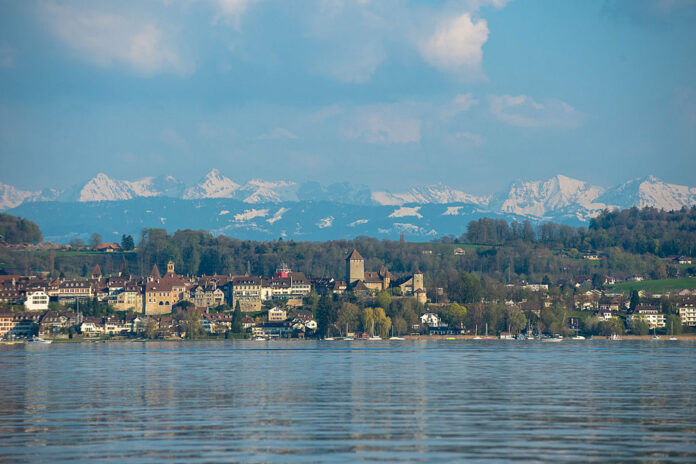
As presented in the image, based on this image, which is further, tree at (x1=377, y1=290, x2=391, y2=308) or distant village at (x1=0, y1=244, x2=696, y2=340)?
tree at (x1=377, y1=290, x2=391, y2=308)

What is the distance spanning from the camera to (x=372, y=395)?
48406 mm

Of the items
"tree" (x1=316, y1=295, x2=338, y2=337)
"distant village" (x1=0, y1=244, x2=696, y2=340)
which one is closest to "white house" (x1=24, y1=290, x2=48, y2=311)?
"distant village" (x1=0, y1=244, x2=696, y2=340)

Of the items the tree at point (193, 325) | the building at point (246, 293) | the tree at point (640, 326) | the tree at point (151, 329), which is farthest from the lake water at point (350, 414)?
the building at point (246, 293)

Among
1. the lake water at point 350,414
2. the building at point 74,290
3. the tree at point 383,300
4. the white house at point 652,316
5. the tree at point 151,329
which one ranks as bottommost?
the lake water at point 350,414

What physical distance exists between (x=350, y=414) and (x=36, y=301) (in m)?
148

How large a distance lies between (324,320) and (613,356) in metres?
73.8

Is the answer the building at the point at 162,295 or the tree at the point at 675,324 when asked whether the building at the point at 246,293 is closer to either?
the building at the point at 162,295

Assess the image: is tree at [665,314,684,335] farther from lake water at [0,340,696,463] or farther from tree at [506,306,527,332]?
lake water at [0,340,696,463]

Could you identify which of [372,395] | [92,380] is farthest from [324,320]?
[372,395]

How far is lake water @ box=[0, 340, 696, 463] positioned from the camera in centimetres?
2983

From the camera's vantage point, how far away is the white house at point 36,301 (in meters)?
175

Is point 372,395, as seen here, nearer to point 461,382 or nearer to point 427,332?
point 461,382

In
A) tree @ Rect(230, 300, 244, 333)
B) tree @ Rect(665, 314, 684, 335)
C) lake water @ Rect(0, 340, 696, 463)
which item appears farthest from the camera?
tree @ Rect(665, 314, 684, 335)

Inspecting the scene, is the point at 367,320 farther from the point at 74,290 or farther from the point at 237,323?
the point at 74,290
